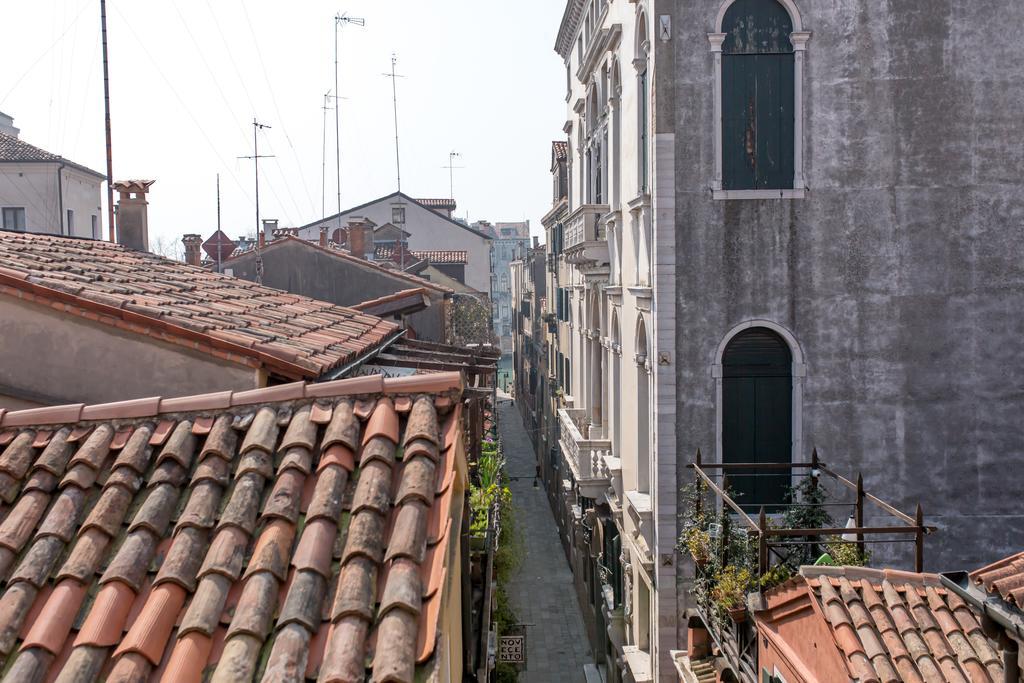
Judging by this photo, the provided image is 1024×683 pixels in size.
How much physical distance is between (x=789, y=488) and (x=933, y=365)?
8.68 feet

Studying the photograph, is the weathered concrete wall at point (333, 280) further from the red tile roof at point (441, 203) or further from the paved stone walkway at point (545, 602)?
the red tile roof at point (441, 203)

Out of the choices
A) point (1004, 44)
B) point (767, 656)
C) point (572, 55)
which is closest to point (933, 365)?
point (1004, 44)

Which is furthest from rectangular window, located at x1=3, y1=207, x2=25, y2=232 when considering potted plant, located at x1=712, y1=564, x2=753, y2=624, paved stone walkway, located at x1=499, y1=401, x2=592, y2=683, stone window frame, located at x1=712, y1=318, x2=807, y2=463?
potted plant, located at x1=712, y1=564, x2=753, y2=624

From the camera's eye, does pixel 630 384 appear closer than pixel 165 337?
No

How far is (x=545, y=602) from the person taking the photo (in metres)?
28.3

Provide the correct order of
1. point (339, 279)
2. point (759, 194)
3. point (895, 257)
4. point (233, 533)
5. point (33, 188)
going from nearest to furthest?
point (233, 533) < point (759, 194) < point (895, 257) < point (339, 279) < point (33, 188)

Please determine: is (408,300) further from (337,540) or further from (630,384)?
(337,540)

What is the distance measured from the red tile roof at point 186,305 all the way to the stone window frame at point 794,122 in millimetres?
5035

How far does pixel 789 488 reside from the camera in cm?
1447

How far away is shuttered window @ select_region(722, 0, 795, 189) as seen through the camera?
14227 mm

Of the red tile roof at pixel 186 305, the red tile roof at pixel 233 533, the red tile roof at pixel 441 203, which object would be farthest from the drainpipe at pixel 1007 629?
the red tile roof at pixel 441 203

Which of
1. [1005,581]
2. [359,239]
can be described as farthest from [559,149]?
[1005,581]

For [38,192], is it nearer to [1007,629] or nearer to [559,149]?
[559,149]

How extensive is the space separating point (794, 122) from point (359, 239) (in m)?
21.7
